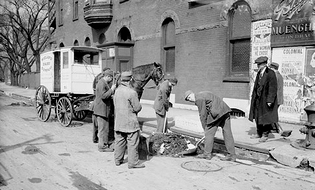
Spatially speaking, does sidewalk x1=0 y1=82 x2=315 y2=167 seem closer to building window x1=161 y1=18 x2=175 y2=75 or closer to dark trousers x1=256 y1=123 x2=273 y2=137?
dark trousers x1=256 y1=123 x2=273 y2=137

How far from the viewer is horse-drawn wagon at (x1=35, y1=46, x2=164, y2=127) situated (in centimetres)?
1091

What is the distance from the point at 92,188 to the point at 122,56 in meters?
15.0

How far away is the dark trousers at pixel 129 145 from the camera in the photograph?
19.6ft

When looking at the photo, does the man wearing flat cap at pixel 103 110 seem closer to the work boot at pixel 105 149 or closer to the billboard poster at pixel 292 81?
the work boot at pixel 105 149

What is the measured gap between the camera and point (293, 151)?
6488mm

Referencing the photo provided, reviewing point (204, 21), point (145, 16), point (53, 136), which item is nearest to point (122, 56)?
point (145, 16)

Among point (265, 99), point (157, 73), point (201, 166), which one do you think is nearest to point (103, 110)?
point (157, 73)

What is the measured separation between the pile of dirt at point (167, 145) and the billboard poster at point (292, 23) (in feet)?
17.4

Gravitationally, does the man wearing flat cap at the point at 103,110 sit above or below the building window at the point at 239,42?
below

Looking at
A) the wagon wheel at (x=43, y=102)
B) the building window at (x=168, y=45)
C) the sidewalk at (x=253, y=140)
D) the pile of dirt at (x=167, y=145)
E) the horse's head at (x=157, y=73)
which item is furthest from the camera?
the building window at (x=168, y=45)

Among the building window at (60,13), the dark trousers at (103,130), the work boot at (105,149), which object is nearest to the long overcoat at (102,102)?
the dark trousers at (103,130)

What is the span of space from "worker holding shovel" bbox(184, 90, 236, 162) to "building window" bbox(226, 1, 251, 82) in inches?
212

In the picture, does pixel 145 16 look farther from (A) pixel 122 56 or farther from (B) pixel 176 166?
(B) pixel 176 166

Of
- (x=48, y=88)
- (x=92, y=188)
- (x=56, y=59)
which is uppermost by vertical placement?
(x=56, y=59)
